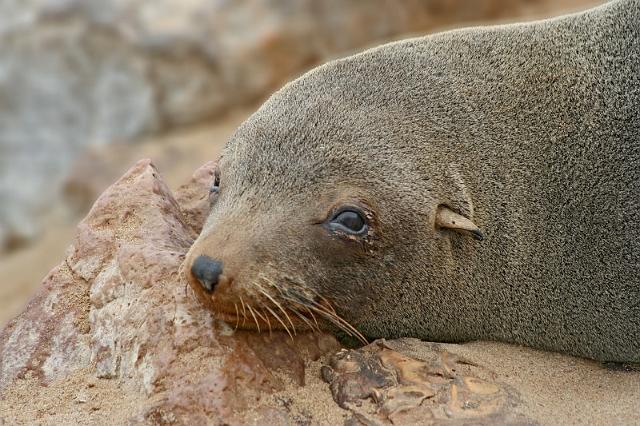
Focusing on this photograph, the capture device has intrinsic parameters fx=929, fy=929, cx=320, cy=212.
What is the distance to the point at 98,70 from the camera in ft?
37.3

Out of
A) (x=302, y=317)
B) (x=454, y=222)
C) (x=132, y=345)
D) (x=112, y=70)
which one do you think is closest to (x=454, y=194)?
(x=454, y=222)

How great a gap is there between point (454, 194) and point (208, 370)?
1.36 meters

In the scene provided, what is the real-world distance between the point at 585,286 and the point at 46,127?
869cm

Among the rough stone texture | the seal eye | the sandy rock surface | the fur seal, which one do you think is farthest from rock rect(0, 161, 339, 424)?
the rough stone texture

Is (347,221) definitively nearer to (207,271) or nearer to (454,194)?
(454,194)

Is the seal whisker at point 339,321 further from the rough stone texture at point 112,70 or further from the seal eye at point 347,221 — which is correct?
the rough stone texture at point 112,70

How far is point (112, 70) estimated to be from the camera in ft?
37.2

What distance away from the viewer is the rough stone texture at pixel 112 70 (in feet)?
37.1

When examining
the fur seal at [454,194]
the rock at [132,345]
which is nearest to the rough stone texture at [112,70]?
the rock at [132,345]

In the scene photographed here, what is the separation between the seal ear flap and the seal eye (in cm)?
38

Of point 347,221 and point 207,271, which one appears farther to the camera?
point 347,221

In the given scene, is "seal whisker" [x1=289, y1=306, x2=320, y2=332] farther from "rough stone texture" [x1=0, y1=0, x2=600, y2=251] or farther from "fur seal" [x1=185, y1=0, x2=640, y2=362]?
"rough stone texture" [x1=0, y1=0, x2=600, y2=251]

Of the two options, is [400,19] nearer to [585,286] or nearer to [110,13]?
[110,13]

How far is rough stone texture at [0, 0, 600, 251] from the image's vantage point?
11.3m
